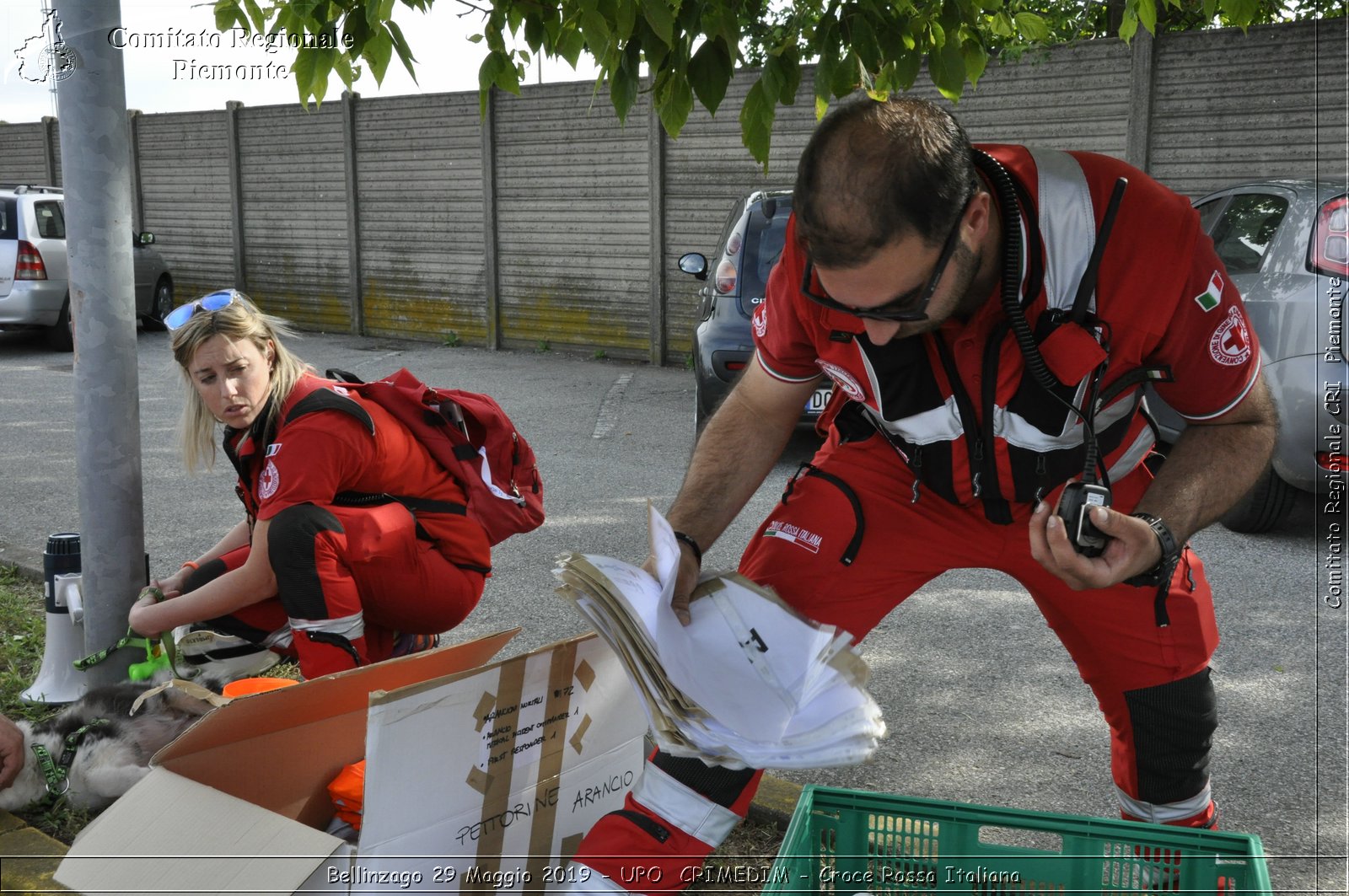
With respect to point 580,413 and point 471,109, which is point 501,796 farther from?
point 471,109

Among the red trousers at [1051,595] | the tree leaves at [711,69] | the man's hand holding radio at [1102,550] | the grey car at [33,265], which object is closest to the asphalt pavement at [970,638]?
the red trousers at [1051,595]

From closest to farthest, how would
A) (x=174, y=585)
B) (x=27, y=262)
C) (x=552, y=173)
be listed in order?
(x=174, y=585), (x=27, y=262), (x=552, y=173)

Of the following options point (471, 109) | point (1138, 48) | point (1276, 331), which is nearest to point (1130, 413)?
point (1276, 331)

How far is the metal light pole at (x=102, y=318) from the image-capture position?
328 centimetres

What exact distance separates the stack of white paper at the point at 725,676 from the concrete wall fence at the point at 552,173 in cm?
784

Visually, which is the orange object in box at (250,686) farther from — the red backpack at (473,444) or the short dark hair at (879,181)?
the short dark hair at (879,181)

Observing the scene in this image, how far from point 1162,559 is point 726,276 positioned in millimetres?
5920

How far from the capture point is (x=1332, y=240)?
5.23 metres

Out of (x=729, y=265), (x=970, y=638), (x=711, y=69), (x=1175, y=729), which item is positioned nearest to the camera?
(x=1175, y=729)

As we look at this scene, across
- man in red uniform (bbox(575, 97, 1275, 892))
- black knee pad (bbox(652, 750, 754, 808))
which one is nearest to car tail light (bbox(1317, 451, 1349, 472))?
man in red uniform (bbox(575, 97, 1275, 892))

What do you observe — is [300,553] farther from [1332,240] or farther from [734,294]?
[734,294]

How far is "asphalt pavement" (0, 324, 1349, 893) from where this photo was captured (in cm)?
337

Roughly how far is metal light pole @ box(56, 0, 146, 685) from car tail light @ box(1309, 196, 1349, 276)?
4.81 m

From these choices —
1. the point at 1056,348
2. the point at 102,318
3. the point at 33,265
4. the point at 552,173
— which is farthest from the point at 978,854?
the point at 33,265
